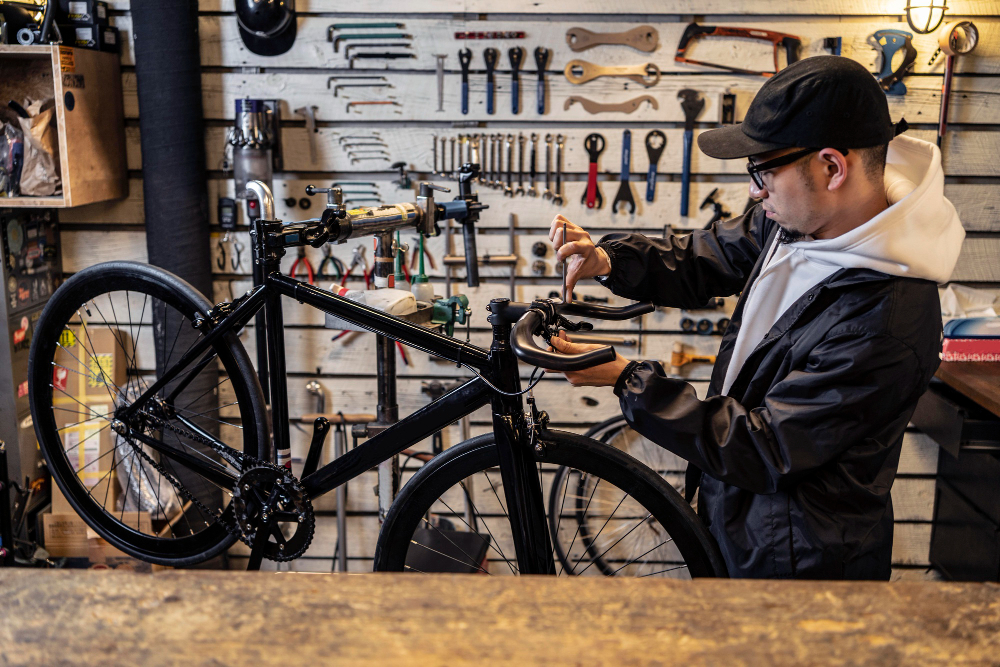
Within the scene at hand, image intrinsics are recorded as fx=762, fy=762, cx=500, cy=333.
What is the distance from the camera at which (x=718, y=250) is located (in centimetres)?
205

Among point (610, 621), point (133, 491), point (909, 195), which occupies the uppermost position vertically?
point (909, 195)

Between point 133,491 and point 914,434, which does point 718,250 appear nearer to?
point 914,434

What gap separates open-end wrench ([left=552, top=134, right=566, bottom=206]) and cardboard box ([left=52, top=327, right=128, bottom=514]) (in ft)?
6.02

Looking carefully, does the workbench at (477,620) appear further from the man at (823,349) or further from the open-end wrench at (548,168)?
the open-end wrench at (548,168)

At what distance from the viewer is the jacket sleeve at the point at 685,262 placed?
2012mm

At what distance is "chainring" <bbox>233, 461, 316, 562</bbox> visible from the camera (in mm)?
1970

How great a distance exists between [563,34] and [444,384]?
1.41 meters

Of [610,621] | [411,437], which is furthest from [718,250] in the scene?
[610,621]

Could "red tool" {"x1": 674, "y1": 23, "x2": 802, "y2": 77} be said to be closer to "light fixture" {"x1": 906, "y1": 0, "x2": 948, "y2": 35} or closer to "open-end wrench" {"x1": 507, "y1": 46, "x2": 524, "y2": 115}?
"light fixture" {"x1": 906, "y1": 0, "x2": 948, "y2": 35}

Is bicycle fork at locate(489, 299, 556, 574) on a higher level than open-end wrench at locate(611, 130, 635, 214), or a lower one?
lower

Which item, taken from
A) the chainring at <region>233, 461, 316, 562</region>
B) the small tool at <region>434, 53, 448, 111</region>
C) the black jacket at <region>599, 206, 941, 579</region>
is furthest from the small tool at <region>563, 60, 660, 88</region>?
the chainring at <region>233, 461, 316, 562</region>

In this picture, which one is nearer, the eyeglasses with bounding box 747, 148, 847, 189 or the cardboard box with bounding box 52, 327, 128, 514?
the eyeglasses with bounding box 747, 148, 847, 189

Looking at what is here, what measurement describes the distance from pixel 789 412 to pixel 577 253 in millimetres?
669

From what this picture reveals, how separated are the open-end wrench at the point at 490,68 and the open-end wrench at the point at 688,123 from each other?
0.69 metres
